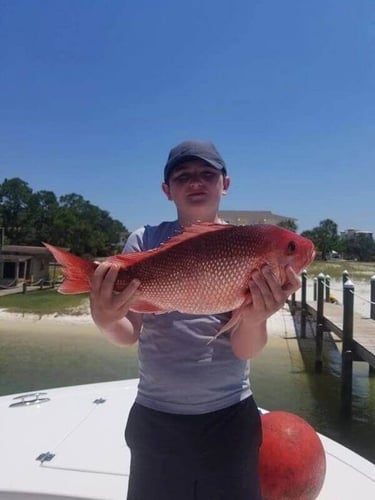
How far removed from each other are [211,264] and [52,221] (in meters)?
64.3

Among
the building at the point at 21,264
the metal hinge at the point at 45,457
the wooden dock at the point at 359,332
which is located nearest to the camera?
the metal hinge at the point at 45,457

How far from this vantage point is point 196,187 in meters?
2.24

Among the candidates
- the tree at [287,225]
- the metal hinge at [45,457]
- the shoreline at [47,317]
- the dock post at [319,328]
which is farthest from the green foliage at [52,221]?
the metal hinge at [45,457]

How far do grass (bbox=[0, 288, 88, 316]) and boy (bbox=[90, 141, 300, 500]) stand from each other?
2281 centimetres

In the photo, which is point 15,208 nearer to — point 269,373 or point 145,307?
point 269,373

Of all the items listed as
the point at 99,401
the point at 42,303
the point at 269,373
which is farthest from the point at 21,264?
the point at 99,401

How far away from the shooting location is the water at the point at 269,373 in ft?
35.7

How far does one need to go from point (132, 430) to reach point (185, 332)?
541 millimetres

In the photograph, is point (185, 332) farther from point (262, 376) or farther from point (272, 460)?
point (262, 376)

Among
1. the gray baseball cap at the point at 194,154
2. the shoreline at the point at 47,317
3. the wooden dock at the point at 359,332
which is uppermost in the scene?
the gray baseball cap at the point at 194,154

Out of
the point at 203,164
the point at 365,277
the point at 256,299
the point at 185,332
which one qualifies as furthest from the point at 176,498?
the point at 365,277

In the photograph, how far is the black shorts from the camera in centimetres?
198

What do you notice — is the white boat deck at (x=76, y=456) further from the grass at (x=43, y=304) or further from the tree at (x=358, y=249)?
the tree at (x=358, y=249)

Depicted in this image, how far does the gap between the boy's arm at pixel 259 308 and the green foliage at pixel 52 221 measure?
4683 centimetres
